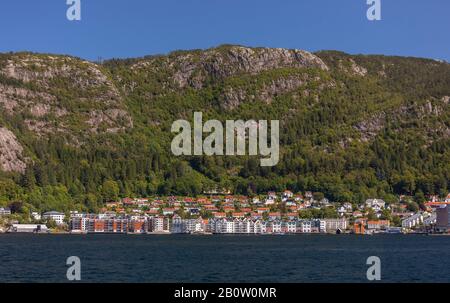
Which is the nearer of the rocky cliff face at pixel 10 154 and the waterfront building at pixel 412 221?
the waterfront building at pixel 412 221

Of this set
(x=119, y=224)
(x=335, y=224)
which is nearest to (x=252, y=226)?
(x=335, y=224)

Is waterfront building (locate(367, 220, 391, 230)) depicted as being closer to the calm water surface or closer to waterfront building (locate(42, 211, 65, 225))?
waterfront building (locate(42, 211, 65, 225))

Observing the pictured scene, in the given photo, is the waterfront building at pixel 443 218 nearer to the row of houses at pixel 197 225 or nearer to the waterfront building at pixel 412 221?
the waterfront building at pixel 412 221

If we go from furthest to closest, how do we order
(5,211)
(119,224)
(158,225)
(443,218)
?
(443,218), (158,225), (119,224), (5,211)

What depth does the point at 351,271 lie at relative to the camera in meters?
69.0

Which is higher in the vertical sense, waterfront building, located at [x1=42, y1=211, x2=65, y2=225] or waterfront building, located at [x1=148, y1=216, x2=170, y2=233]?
waterfront building, located at [x1=42, y1=211, x2=65, y2=225]

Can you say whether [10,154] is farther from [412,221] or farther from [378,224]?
[412,221]

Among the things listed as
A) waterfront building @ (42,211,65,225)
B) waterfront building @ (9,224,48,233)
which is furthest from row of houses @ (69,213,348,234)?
waterfront building @ (9,224,48,233)

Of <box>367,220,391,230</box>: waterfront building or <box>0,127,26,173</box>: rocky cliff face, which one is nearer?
<box>367,220,391,230</box>: waterfront building

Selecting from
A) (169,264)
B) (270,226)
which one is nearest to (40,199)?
(270,226)

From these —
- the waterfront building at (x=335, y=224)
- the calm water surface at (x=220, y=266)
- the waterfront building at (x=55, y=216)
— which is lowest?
the waterfront building at (x=335, y=224)

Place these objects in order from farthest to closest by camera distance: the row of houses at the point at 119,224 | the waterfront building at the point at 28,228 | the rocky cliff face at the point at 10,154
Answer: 1. the rocky cliff face at the point at 10,154
2. the row of houses at the point at 119,224
3. the waterfront building at the point at 28,228

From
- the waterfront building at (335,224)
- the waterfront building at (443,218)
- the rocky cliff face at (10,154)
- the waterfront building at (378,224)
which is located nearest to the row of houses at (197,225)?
the waterfront building at (335,224)
